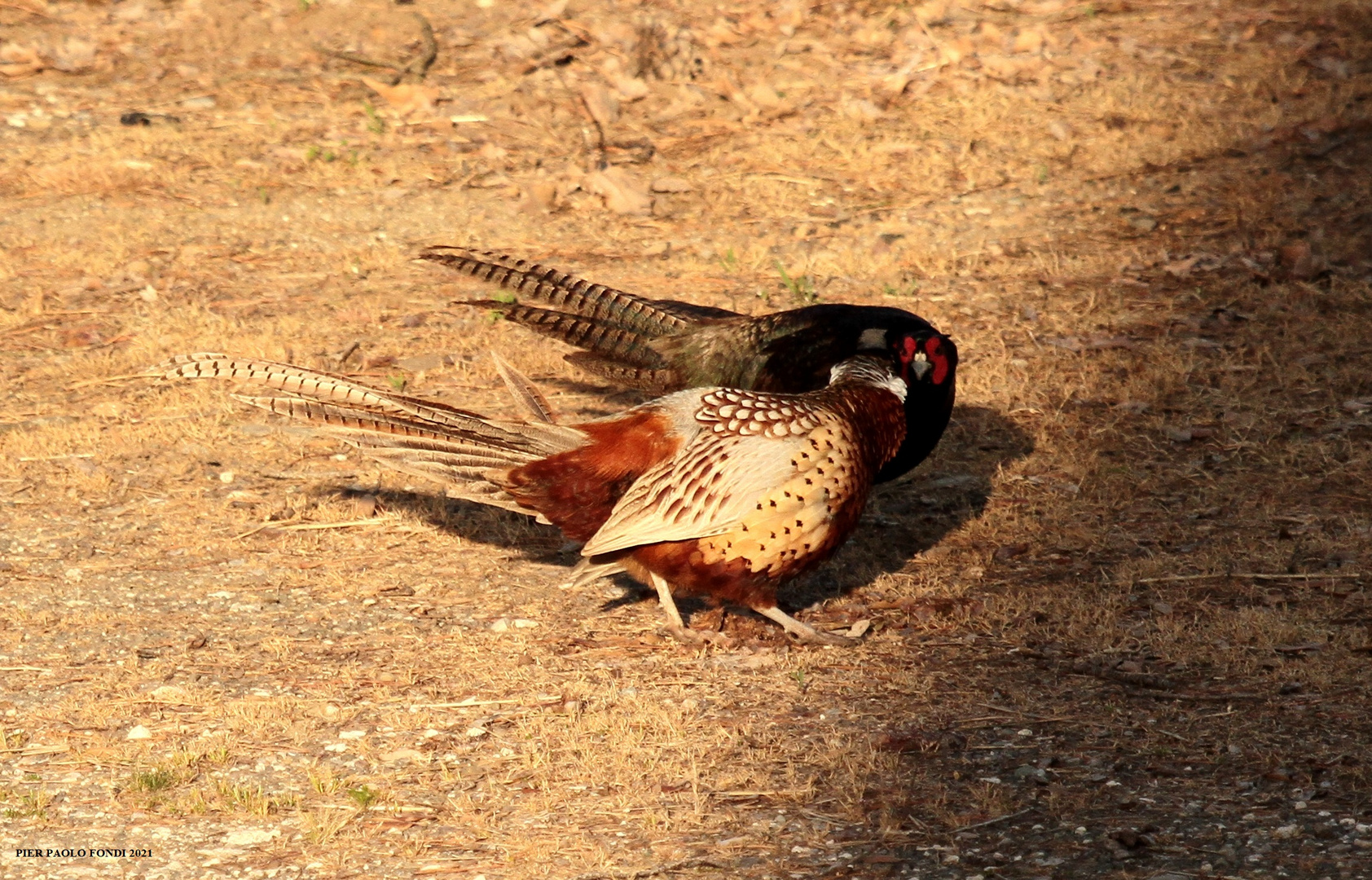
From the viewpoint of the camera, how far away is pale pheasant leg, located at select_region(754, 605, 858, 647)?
5207 millimetres

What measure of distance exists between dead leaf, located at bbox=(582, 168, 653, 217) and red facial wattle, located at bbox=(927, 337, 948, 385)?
14.0ft

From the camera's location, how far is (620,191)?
969 cm

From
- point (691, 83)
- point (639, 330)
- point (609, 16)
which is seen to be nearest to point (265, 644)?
point (639, 330)

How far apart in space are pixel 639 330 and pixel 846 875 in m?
3.10

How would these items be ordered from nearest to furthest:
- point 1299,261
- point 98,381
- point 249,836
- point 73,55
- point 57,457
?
point 249,836, point 57,457, point 98,381, point 1299,261, point 73,55

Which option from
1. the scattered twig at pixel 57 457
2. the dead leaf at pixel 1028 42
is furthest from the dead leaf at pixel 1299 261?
the scattered twig at pixel 57 457

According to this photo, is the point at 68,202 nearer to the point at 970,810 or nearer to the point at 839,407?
the point at 839,407

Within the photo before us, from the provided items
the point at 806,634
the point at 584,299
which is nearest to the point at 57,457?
the point at 584,299

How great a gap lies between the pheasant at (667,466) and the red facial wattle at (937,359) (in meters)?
0.38

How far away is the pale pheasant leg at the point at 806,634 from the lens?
5207 mm

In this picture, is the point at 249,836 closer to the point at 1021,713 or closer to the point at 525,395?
the point at 525,395

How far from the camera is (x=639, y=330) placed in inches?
252

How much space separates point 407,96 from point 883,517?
20.9ft

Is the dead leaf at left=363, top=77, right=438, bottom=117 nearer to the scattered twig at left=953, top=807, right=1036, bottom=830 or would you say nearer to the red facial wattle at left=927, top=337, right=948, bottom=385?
the red facial wattle at left=927, top=337, right=948, bottom=385
